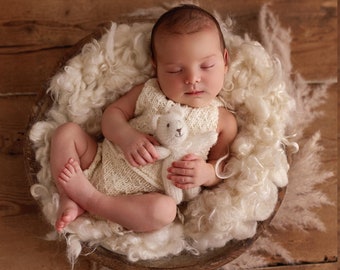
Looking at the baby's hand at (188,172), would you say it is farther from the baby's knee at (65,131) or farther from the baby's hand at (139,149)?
the baby's knee at (65,131)

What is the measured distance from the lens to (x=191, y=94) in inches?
42.3

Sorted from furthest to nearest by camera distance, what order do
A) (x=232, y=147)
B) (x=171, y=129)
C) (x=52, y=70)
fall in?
(x=52, y=70) < (x=232, y=147) < (x=171, y=129)

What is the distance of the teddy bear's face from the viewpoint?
101 centimetres

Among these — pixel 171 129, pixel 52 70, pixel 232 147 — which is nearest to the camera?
pixel 171 129

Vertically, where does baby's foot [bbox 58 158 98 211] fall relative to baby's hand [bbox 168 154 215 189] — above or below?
below

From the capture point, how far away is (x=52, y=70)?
129 centimetres

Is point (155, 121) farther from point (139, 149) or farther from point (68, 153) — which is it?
point (68, 153)

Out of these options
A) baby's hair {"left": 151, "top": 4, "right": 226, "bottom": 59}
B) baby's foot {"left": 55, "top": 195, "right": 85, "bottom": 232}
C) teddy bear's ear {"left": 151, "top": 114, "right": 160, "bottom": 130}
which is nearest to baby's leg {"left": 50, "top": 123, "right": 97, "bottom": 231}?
baby's foot {"left": 55, "top": 195, "right": 85, "bottom": 232}

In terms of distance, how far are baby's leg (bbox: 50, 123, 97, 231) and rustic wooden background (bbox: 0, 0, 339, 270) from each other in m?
0.23

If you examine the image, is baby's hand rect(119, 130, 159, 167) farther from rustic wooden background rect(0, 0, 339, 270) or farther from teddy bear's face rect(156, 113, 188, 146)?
rustic wooden background rect(0, 0, 339, 270)

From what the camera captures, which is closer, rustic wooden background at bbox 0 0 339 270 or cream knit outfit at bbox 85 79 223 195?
cream knit outfit at bbox 85 79 223 195

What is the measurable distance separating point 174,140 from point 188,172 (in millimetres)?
73

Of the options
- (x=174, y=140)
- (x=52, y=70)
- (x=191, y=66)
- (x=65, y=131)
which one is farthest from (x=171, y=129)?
(x=52, y=70)

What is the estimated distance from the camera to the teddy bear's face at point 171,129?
1.01m
